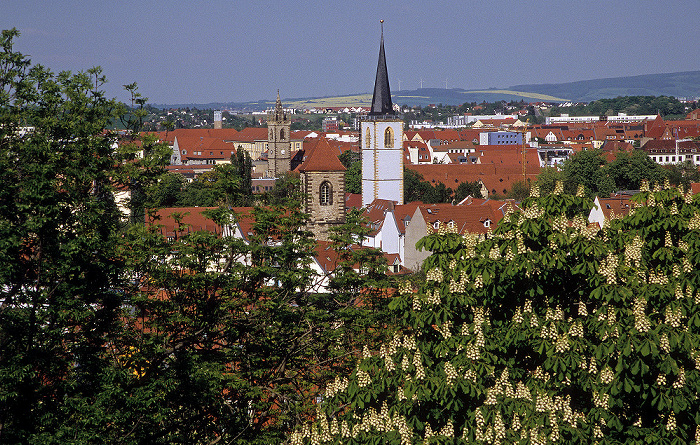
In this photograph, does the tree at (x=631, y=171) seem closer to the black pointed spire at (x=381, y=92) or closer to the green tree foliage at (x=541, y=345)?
the black pointed spire at (x=381, y=92)

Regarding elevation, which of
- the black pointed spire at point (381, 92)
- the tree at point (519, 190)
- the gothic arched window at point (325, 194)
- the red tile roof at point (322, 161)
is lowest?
the tree at point (519, 190)

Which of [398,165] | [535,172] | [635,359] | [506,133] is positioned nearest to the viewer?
[635,359]

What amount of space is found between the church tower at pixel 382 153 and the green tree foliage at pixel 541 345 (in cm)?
5219

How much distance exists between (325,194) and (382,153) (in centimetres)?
2498

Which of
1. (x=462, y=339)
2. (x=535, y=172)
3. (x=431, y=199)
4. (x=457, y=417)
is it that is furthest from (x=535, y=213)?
(x=535, y=172)

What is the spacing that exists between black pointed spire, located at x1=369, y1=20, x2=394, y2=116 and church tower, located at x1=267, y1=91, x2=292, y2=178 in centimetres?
3944

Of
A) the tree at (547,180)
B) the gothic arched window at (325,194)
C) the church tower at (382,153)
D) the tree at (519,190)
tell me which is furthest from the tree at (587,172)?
the gothic arched window at (325,194)

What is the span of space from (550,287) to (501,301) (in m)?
0.73

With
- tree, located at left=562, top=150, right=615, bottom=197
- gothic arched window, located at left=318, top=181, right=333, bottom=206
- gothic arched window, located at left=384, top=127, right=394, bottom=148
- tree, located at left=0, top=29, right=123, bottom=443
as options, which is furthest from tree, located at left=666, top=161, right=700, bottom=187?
tree, located at left=0, top=29, right=123, bottom=443

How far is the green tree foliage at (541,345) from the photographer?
10594 mm

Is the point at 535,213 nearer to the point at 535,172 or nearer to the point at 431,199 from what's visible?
the point at 431,199

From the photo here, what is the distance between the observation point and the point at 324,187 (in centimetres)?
4122

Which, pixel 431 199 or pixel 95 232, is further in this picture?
pixel 431 199

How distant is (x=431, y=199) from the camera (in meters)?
79.4
